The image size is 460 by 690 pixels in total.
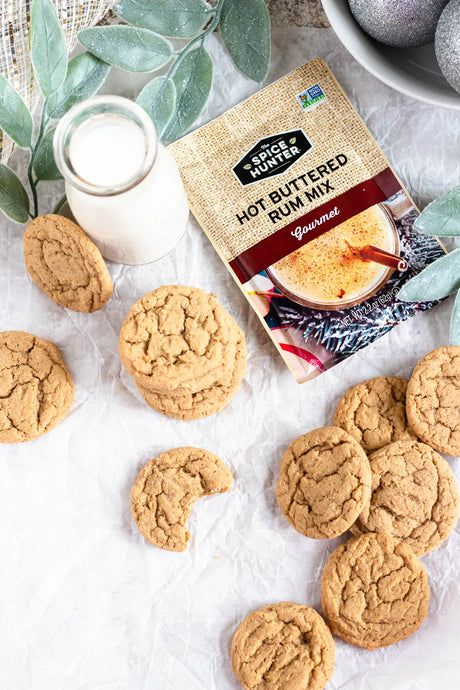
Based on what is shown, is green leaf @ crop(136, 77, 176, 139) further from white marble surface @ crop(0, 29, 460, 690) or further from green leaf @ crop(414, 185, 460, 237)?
green leaf @ crop(414, 185, 460, 237)

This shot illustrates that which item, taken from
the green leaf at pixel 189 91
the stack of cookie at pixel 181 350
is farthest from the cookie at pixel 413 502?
the green leaf at pixel 189 91

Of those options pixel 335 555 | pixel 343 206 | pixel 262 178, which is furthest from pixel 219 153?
pixel 335 555

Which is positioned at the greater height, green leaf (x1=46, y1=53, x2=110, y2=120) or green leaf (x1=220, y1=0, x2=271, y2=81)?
green leaf (x1=220, y1=0, x2=271, y2=81)

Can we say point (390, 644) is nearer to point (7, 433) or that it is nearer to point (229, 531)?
point (229, 531)

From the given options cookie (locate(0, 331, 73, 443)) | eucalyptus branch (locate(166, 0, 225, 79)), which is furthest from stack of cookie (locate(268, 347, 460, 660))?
eucalyptus branch (locate(166, 0, 225, 79))

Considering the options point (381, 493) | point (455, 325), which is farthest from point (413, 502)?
point (455, 325)

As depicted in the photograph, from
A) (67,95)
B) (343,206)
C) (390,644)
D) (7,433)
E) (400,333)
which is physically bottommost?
(390,644)

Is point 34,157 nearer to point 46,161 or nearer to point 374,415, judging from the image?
point 46,161
